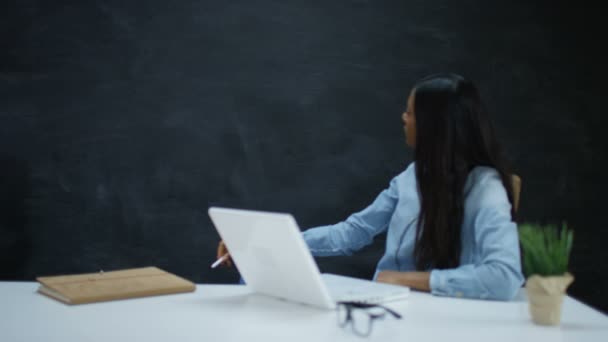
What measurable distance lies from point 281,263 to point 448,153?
694mm

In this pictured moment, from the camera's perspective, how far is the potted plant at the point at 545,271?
134cm

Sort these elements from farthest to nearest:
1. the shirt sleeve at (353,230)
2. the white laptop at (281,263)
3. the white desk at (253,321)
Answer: the shirt sleeve at (353,230) < the white laptop at (281,263) < the white desk at (253,321)

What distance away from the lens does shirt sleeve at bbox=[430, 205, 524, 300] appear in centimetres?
167

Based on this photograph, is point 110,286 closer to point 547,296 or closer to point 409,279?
point 409,279

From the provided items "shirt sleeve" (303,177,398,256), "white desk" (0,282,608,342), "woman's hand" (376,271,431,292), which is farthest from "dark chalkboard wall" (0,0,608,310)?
"white desk" (0,282,608,342)

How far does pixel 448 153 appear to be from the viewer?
1.96 meters

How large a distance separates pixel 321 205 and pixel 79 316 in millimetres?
1723

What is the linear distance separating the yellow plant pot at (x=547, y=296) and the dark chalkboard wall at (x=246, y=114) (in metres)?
1.68

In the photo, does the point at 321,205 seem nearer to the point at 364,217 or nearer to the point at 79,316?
the point at 364,217

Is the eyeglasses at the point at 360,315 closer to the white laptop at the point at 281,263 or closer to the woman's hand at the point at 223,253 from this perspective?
the white laptop at the point at 281,263

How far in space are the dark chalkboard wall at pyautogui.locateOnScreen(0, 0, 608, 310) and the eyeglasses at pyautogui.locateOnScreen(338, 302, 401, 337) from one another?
62.0 inches

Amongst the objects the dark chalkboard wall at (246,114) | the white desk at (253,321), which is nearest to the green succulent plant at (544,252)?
the white desk at (253,321)

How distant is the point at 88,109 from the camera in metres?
3.01

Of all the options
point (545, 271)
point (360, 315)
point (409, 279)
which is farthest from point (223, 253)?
point (545, 271)
